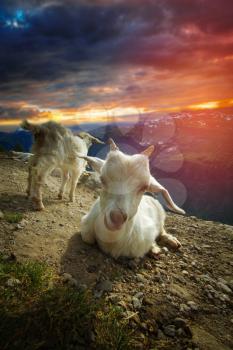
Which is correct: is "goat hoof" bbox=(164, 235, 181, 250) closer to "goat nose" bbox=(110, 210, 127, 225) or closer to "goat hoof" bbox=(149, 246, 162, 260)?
"goat hoof" bbox=(149, 246, 162, 260)

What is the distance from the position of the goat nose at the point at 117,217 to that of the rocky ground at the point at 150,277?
3.91 ft

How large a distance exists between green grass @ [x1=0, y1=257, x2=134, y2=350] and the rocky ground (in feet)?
1.14

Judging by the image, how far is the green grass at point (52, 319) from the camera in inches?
125

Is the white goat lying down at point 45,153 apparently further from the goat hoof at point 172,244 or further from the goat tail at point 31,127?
the goat hoof at point 172,244

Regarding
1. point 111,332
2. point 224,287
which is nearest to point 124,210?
point 111,332

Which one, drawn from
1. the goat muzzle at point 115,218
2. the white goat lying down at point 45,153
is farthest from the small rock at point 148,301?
the white goat lying down at point 45,153

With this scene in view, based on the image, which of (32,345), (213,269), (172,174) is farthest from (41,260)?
(172,174)

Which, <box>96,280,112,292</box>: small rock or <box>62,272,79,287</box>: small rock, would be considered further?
<box>96,280,112,292</box>: small rock

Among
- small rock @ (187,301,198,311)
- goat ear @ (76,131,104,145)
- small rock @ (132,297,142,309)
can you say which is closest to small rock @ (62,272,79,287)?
Result: small rock @ (132,297,142,309)

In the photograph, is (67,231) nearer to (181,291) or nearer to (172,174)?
(181,291)

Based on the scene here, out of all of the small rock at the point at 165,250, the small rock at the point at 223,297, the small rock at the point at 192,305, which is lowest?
the small rock at the point at 223,297

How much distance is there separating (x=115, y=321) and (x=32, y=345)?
1129mm

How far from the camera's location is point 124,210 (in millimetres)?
4367

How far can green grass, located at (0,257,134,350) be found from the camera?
125 inches
